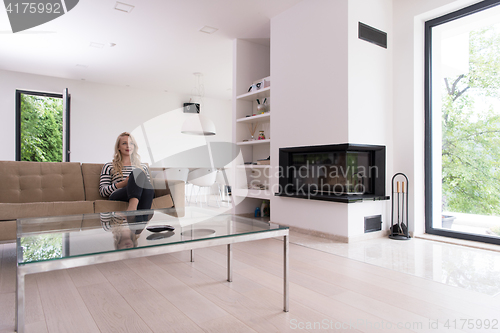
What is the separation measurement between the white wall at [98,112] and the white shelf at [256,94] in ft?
12.8

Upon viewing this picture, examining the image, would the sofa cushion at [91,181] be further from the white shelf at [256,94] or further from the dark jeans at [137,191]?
the white shelf at [256,94]

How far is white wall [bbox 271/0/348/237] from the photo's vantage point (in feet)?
10.4

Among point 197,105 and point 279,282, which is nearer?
point 279,282

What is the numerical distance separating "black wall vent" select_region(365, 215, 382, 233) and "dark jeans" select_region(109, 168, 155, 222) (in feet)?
7.01

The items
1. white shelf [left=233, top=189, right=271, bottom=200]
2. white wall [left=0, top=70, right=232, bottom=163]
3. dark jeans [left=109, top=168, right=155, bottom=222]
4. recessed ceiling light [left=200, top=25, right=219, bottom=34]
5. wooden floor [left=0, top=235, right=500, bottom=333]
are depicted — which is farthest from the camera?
white wall [left=0, top=70, right=232, bottom=163]

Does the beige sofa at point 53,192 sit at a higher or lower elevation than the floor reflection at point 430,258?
higher

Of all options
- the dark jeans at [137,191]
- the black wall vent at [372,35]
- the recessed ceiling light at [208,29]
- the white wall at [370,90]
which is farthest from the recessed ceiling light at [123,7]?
the black wall vent at [372,35]

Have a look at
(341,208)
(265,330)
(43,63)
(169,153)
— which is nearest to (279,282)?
(265,330)

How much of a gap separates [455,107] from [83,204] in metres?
3.70

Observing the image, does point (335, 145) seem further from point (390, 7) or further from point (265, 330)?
point (265, 330)

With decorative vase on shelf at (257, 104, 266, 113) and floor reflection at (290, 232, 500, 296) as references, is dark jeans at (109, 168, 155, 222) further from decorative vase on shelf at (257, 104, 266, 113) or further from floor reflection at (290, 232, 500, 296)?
decorative vase on shelf at (257, 104, 266, 113)

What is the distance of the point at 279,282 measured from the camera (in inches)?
76.9

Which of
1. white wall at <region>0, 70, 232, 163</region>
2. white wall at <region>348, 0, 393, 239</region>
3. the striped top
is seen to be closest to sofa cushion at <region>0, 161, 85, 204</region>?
the striped top

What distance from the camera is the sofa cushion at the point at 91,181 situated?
3.14 m
